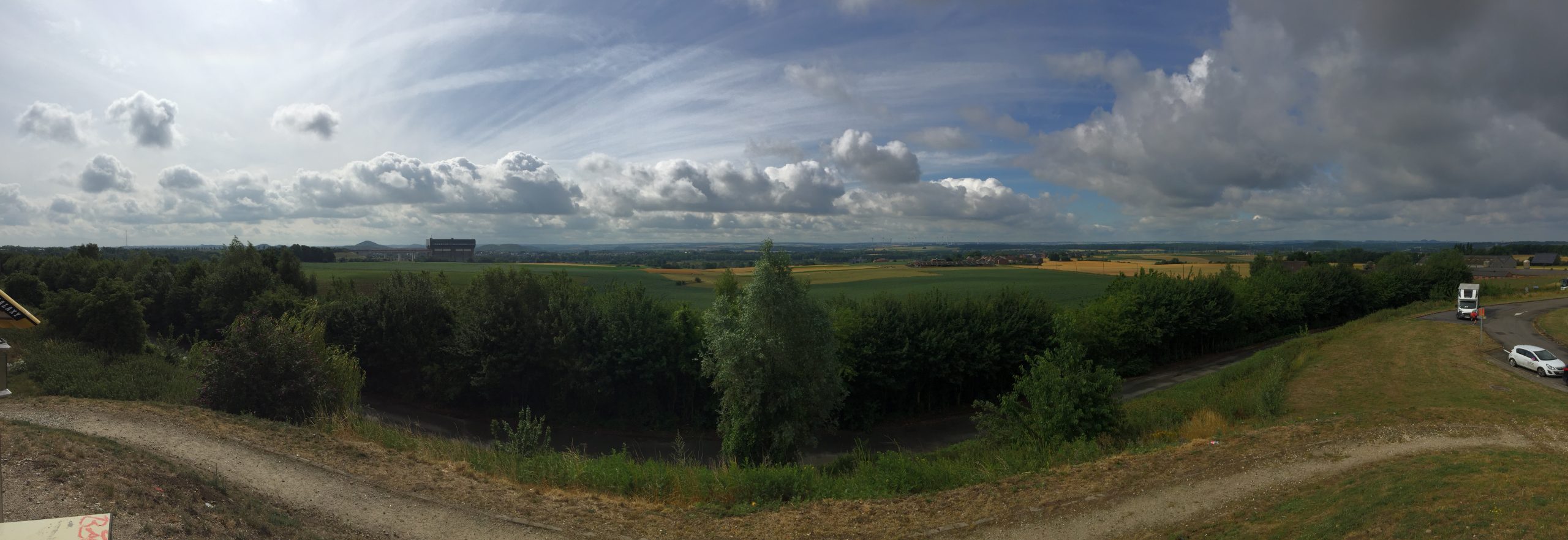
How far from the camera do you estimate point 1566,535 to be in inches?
298

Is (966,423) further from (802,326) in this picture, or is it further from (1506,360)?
(1506,360)

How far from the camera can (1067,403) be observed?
1639cm

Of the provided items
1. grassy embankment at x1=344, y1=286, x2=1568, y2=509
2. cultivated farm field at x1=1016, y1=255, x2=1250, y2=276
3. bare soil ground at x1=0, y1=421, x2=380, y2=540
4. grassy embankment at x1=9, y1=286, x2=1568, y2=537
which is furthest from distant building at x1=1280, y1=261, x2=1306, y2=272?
bare soil ground at x1=0, y1=421, x2=380, y2=540

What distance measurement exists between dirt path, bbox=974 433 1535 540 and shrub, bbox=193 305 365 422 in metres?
16.7

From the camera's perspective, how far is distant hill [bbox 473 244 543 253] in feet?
404

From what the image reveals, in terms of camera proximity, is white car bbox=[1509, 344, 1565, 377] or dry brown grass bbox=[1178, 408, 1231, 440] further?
white car bbox=[1509, 344, 1565, 377]

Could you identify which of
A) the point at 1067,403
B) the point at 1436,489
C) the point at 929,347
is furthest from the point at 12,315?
the point at 929,347

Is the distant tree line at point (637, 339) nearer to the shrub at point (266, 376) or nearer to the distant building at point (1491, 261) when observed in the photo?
the shrub at point (266, 376)

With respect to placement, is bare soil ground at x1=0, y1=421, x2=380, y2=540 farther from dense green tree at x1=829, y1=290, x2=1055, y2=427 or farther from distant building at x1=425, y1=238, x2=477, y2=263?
distant building at x1=425, y1=238, x2=477, y2=263

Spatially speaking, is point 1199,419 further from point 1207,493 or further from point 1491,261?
point 1491,261

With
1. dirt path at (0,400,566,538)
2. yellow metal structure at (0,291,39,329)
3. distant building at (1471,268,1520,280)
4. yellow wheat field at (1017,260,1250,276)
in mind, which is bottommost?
dirt path at (0,400,566,538)

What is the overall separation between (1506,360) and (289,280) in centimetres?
6895

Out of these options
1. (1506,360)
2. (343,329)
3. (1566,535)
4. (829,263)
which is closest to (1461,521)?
(1566,535)

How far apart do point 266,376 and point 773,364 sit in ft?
43.6
